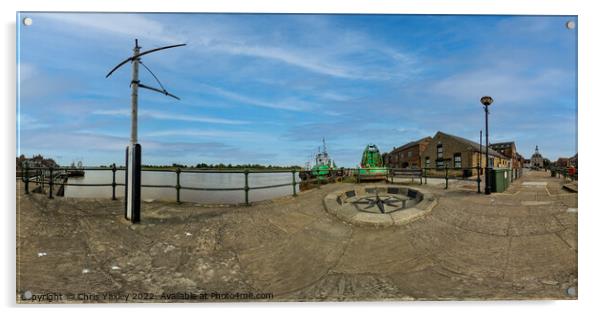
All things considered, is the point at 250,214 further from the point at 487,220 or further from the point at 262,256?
the point at 487,220

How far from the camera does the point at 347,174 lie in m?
2.95

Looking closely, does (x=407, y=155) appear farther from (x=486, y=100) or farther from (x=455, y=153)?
(x=486, y=100)

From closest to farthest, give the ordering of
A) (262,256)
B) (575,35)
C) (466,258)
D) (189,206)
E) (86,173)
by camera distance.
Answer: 1. (466,258)
2. (262,256)
3. (575,35)
4. (86,173)
5. (189,206)

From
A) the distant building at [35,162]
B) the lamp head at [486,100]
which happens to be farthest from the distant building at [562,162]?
the distant building at [35,162]

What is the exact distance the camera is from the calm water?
6.86 ft

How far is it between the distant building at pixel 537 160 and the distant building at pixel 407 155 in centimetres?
89

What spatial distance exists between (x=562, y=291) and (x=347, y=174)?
2.08m

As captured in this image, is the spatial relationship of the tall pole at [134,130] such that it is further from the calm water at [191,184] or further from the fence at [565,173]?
the fence at [565,173]

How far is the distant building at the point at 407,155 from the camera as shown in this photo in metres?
2.25

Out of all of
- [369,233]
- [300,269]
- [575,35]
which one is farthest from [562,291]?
[575,35]

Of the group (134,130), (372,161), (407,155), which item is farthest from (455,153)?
(134,130)

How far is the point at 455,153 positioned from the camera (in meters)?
2.54

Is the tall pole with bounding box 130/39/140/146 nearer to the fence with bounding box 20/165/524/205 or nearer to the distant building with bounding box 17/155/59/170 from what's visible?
the fence with bounding box 20/165/524/205

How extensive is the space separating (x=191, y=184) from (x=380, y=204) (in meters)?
2.17
